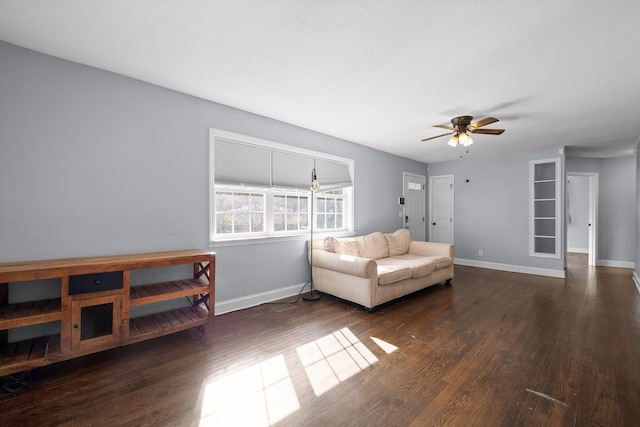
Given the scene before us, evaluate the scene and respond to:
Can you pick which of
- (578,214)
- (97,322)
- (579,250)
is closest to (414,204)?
(578,214)

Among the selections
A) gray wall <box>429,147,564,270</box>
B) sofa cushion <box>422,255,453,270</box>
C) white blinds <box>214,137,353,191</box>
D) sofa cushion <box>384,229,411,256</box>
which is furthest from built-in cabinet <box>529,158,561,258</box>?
white blinds <box>214,137,353,191</box>

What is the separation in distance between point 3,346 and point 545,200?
768cm

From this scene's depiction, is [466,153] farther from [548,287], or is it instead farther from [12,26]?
[12,26]

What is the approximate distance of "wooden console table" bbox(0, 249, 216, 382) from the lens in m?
1.92

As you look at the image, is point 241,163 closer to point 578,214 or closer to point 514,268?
point 514,268

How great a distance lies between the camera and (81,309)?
2.18m

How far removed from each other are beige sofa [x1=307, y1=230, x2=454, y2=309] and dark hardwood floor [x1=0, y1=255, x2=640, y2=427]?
0.96 ft

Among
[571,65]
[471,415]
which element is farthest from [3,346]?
[571,65]

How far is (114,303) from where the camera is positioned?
86.8 inches

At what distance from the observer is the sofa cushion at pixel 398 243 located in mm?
4980

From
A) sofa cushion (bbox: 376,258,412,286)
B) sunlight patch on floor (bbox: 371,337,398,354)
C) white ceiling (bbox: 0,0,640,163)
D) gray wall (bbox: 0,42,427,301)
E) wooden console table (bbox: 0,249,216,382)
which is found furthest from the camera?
sofa cushion (bbox: 376,258,412,286)

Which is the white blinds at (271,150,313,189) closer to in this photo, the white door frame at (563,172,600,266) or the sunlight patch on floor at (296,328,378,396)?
the sunlight patch on floor at (296,328,378,396)

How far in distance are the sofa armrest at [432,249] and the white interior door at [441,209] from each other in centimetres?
194

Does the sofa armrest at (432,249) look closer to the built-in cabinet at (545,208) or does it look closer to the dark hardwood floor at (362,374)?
the dark hardwood floor at (362,374)
